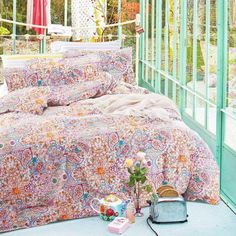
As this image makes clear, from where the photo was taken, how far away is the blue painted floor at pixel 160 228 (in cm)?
317

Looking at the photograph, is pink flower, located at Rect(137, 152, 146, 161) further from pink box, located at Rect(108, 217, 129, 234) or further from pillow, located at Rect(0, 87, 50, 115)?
pillow, located at Rect(0, 87, 50, 115)

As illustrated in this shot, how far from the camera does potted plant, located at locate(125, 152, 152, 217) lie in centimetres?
327

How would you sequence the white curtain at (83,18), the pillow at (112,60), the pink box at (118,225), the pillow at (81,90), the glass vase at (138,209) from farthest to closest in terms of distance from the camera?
the white curtain at (83,18)
the pillow at (112,60)
the pillow at (81,90)
the glass vase at (138,209)
the pink box at (118,225)

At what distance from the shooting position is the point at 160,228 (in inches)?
127

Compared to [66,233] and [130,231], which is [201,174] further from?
[66,233]

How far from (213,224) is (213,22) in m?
1.57

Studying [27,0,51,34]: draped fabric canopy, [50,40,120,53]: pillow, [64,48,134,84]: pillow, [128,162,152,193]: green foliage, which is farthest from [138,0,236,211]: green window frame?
[27,0,51,34]: draped fabric canopy

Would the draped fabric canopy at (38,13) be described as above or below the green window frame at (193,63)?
above

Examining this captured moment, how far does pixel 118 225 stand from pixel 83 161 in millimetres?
448

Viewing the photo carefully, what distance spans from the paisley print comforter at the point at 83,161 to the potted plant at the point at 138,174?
8 centimetres

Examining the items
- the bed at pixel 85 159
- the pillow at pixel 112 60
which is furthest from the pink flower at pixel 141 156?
the pillow at pixel 112 60

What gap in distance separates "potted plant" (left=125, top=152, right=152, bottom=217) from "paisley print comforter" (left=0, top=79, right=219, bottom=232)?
0.08m

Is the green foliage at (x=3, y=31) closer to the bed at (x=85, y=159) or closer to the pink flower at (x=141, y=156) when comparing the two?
the bed at (x=85, y=159)

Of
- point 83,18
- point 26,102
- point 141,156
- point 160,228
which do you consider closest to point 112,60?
point 26,102
